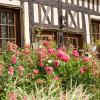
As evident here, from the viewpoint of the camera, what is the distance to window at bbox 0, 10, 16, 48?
10.5m

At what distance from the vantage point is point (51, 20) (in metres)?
12.1

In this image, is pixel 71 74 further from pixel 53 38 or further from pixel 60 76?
pixel 53 38

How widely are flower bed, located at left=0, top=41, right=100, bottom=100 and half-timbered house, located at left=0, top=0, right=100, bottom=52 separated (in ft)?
11.8

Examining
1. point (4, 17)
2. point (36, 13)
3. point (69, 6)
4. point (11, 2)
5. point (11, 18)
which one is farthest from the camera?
point (69, 6)

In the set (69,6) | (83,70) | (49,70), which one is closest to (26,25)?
(69,6)

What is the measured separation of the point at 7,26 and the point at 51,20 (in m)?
1.86

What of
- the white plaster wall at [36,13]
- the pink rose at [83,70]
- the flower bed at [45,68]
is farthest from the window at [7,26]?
the pink rose at [83,70]

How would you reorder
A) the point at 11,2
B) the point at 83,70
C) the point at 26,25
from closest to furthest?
the point at 83,70 < the point at 11,2 < the point at 26,25

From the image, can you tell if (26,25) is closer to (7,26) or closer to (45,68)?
(7,26)

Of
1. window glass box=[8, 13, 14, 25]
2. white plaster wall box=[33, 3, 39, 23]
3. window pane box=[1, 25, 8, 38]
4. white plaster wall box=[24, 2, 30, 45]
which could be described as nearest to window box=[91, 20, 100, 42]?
white plaster wall box=[33, 3, 39, 23]

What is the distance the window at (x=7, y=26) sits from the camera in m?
10.5

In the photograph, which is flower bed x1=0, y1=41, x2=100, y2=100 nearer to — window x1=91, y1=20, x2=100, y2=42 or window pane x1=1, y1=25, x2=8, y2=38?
window pane x1=1, y1=25, x2=8, y2=38

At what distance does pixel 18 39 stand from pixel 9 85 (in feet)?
17.2

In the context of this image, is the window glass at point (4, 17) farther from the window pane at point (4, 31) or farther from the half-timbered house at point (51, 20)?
the window pane at point (4, 31)
